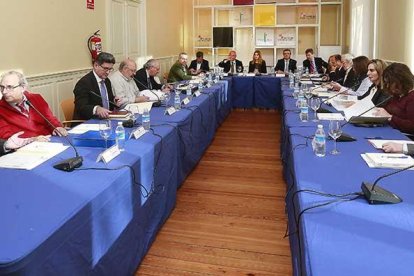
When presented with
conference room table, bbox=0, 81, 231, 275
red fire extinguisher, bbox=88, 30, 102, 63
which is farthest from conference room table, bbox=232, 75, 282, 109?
conference room table, bbox=0, 81, 231, 275

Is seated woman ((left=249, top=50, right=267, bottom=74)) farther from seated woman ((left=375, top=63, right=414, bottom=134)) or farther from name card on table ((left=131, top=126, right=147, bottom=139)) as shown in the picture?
name card on table ((left=131, top=126, right=147, bottom=139))

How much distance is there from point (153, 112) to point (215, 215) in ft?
3.54

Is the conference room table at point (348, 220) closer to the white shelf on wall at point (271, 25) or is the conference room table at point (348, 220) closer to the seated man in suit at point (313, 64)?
the seated man in suit at point (313, 64)

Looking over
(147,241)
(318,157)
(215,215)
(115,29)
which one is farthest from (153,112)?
(115,29)

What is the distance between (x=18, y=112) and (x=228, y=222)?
1560mm

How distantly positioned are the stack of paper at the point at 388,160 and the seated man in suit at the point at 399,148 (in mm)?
36

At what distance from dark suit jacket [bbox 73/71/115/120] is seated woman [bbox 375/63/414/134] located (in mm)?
2242

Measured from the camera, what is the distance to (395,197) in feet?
4.96

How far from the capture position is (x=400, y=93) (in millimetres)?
3088

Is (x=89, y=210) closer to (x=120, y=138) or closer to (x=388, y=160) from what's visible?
(x=120, y=138)

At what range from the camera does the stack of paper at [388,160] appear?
1.91 meters

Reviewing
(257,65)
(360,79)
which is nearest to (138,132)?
(360,79)

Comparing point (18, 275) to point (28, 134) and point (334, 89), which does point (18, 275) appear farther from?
point (334, 89)

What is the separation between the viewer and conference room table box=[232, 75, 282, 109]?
746 centimetres
